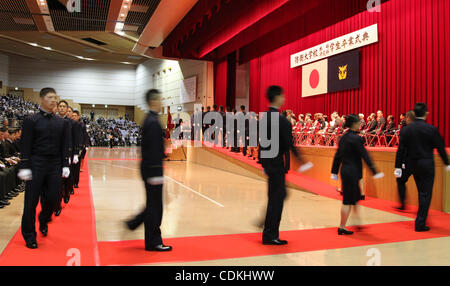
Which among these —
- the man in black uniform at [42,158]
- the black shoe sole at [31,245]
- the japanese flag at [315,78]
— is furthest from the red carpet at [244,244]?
the japanese flag at [315,78]

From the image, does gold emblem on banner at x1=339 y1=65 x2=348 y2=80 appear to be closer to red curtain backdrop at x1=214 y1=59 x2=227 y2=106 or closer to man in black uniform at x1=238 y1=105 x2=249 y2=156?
man in black uniform at x1=238 y1=105 x2=249 y2=156

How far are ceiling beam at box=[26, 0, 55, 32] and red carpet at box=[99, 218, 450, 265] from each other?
11.7 m

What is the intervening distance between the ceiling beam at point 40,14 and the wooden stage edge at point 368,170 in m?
7.40

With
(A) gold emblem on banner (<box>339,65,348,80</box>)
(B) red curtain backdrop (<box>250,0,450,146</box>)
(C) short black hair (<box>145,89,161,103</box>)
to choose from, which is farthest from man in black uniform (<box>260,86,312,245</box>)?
(A) gold emblem on banner (<box>339,65,348,80</box>)

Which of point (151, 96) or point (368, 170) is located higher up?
point (151, 96)

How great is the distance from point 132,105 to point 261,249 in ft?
89.3

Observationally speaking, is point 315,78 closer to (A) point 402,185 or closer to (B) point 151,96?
(A) point 402,185

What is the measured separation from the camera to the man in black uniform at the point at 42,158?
330 centimetres

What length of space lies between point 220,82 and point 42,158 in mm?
14402

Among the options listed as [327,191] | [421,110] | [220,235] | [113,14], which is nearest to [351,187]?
[421,110]

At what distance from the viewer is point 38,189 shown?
132 inches

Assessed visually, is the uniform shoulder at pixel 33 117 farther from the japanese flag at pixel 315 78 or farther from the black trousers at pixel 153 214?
the japanese flag at pixel 315 78

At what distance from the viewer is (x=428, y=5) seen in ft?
29.2

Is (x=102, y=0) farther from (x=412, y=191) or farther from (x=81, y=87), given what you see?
(x=81, y=87)
